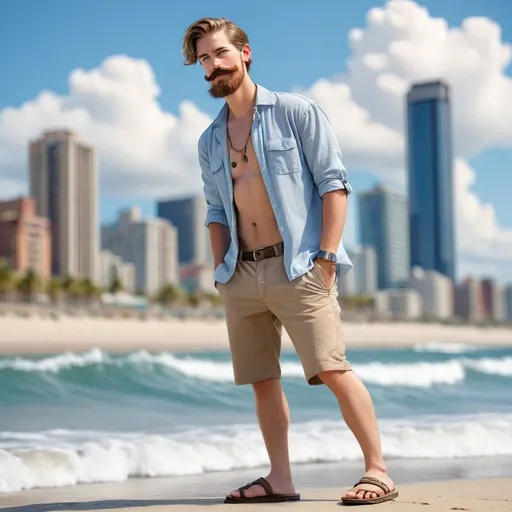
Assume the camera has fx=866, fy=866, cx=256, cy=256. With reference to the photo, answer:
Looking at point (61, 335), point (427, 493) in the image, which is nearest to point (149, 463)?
point (427, 493)

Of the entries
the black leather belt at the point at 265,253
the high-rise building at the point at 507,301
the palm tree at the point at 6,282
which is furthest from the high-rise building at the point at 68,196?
the black leather belt at the point at 265,253

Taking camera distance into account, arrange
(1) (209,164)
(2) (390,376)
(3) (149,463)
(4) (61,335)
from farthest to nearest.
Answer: (4) (61,335) → (2) (390,376) → (3) (149,463) → (1) (209,164)

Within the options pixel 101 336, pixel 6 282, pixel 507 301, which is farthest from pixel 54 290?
pixel 507 301

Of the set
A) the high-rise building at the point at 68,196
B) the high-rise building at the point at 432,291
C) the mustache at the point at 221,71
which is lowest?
the mustache at the point at 221,71

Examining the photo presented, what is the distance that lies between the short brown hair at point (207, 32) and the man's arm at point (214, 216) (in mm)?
361

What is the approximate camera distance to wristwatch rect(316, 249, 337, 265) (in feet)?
10.4

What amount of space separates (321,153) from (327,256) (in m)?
0.40

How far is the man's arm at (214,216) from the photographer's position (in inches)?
137

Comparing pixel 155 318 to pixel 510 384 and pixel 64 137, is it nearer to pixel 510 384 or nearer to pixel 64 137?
pixel 510 384

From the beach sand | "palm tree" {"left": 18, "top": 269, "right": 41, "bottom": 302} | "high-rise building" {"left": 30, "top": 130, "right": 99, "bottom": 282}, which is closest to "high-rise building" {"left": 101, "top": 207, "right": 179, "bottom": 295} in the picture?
"high-rise building" {"left": 30, "top": 130, "right": 99, "bottom": 282}

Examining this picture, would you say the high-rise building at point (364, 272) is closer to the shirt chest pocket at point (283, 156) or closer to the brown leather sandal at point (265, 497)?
the brown leather sandal at point (265, 497)

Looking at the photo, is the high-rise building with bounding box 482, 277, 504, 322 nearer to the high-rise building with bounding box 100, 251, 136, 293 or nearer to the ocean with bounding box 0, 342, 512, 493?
the high-rise building with bounding box 100, 251, 136, 293

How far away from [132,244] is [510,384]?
134 m

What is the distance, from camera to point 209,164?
3.53m
